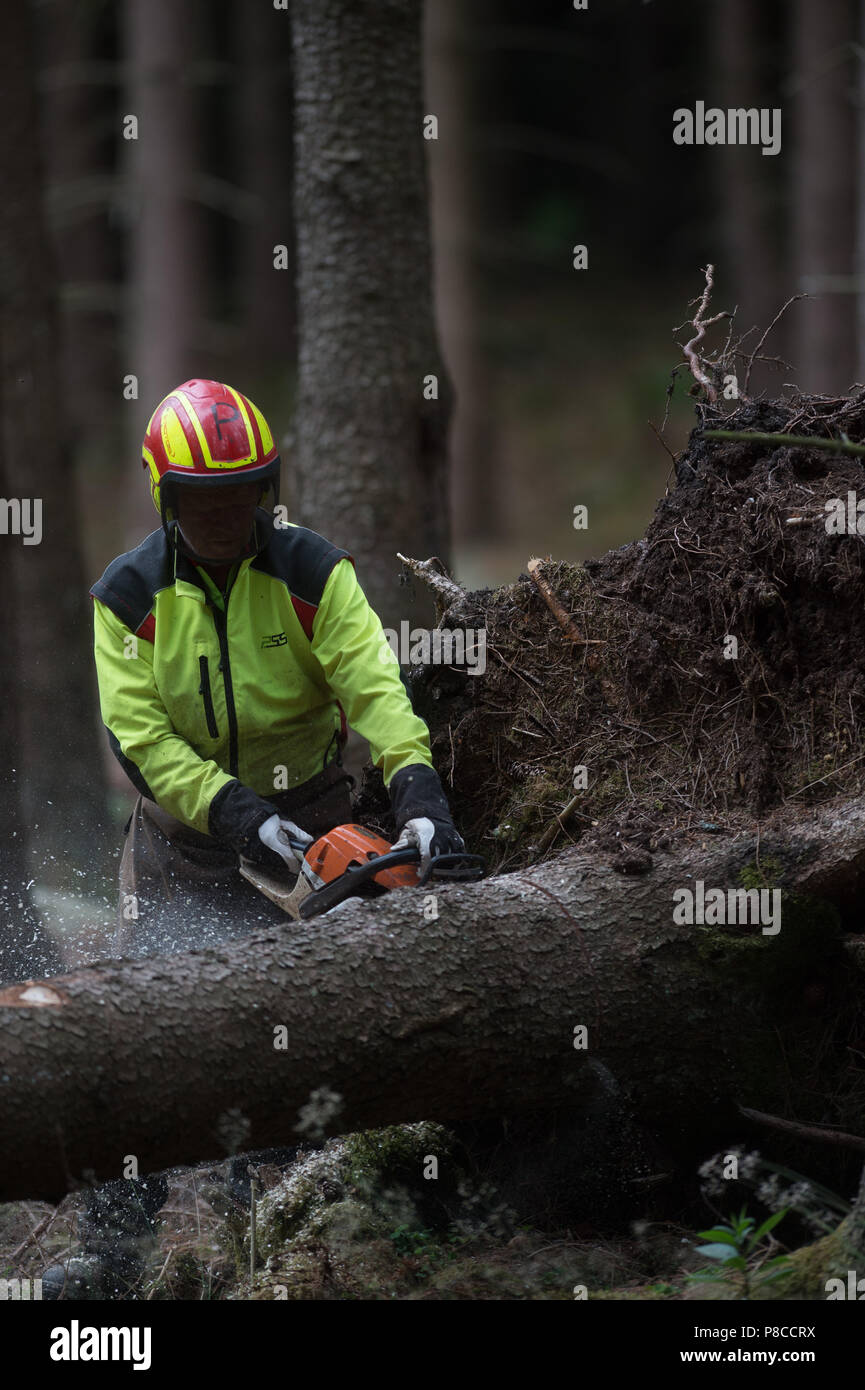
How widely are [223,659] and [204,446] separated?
70 centimetres

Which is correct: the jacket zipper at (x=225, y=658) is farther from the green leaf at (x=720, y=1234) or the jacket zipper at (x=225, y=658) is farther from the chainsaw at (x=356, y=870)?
the green leaf at (x=720, y=1234)

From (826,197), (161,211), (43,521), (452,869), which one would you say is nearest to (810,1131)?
(452,869)

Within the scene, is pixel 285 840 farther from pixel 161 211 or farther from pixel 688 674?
pixel 161 211

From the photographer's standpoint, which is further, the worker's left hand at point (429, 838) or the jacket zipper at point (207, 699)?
the jacket zipper at point (207, 699)

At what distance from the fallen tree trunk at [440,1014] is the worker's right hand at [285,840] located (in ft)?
1.83

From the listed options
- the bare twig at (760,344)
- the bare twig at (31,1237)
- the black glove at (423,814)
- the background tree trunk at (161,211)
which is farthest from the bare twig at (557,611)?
the background tree trunk at (161,211)

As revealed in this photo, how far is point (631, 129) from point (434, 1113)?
25.4 meters

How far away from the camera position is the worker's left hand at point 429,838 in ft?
12.7

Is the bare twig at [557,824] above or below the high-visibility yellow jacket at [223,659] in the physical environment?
below

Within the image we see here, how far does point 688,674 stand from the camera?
432 cm

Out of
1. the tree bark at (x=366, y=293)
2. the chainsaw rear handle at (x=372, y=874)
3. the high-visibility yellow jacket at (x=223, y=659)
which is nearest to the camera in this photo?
the chainsaw rear handle at (x=372, y=874)

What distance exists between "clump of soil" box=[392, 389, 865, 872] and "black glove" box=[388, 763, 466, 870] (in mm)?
458

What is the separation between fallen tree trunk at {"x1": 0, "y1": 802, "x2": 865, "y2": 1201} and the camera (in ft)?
9.58

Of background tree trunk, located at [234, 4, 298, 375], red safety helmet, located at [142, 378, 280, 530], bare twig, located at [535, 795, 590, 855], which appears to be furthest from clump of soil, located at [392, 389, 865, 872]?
background tree trunk, located at [234, 4, 298, 375]
